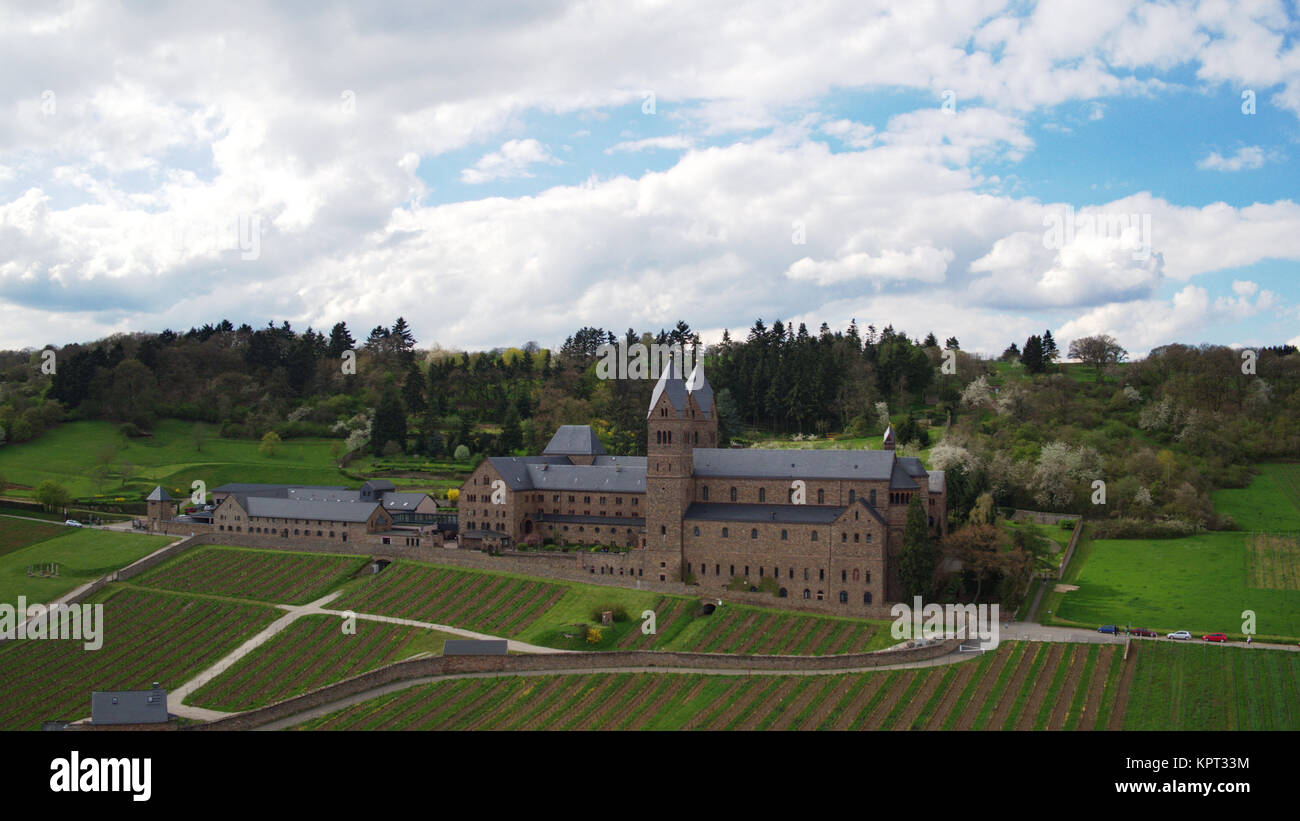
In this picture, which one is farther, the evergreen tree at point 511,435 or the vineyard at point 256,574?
the evergreen tree at point 511,435

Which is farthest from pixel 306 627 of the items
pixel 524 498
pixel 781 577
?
pixel 781 577

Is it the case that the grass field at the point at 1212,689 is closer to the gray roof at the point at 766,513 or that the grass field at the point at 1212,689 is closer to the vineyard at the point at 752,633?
the vineyard at the point at 752,633

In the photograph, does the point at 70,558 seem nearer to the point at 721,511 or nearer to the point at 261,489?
the point at 261,489

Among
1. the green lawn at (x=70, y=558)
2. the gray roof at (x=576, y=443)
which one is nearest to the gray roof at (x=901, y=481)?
the gray roof at (x=576, y=443)

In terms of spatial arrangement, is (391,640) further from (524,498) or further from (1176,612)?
(1176,612)

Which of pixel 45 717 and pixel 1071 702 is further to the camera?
pixel 45 717

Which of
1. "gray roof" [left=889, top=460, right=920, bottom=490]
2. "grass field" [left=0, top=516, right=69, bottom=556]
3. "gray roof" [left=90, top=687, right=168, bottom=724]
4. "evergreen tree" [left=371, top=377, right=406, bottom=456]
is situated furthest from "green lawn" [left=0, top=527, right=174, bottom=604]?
"gray roof" [left=889, top=460, right=920, bottom=490]

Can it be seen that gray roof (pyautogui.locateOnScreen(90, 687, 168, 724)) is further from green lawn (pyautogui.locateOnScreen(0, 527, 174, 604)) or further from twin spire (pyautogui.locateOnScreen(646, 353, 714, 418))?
twin spire (pyautogui.locateOnScreen(646, 353, 714, 418))
